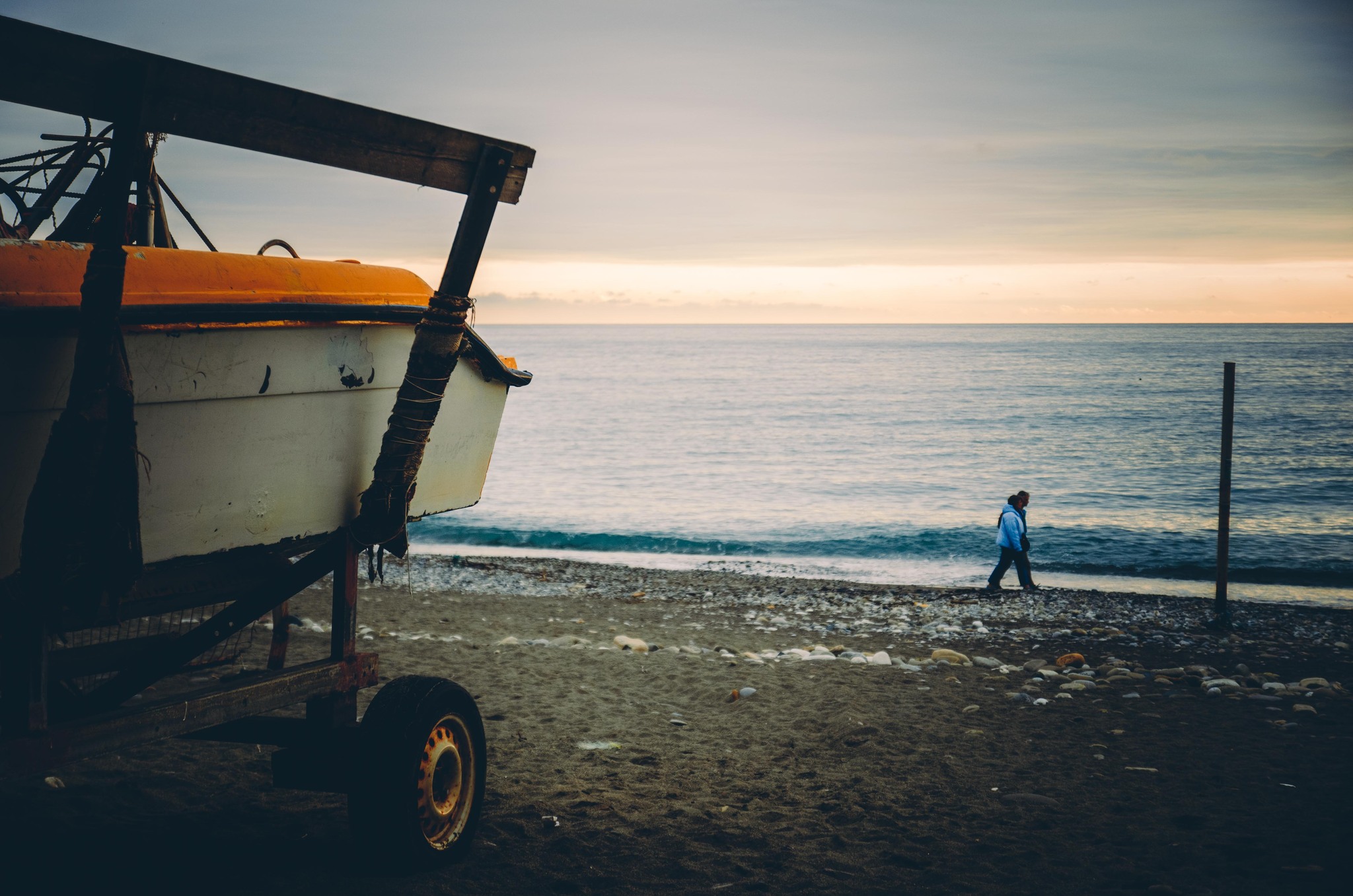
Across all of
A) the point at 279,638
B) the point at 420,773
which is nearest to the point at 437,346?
the point at 420,773

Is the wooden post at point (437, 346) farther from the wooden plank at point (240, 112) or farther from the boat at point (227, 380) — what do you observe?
the boat at point (227, 380)

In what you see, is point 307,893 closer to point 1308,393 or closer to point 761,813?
point 761,813

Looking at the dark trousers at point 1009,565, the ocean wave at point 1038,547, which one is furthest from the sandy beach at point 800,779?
the ocean wave at point 1038,547

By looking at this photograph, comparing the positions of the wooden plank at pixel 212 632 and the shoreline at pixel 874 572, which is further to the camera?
the shoreline at pixel 874 572

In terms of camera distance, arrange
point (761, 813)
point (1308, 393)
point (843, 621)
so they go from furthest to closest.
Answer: point (1308, 393) < point (843, 621) < point (761, 813)

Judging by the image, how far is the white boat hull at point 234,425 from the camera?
2715 millimetres

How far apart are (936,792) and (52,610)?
4749mm

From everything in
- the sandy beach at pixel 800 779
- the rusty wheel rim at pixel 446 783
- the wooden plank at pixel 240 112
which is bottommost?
the sandy beach at pixel 800 779

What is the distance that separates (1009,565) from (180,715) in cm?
1301

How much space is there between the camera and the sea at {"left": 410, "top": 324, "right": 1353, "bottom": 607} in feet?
59.1

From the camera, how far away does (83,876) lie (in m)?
3.83

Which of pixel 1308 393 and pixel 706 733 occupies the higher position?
pixel 1308 393

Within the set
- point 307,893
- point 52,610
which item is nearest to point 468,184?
point 52,610

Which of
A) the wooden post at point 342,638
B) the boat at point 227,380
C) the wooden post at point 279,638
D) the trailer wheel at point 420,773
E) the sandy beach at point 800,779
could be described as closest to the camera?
the boat at point 227,380
